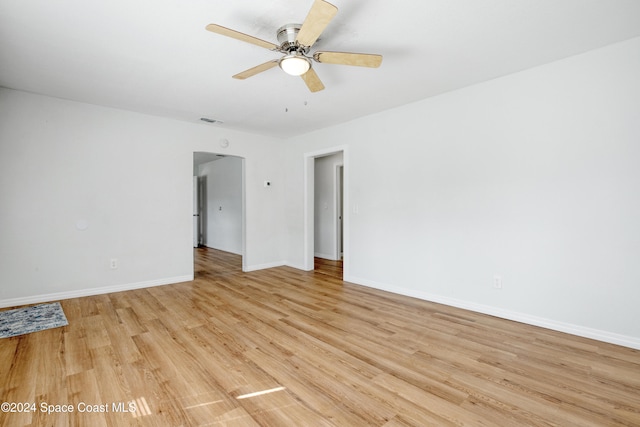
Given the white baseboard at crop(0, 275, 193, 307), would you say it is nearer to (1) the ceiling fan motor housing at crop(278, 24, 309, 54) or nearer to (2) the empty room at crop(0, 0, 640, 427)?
(2) the empty room at crop(0, 0, 640, 427)

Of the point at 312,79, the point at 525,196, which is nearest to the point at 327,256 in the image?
the point at 525,196

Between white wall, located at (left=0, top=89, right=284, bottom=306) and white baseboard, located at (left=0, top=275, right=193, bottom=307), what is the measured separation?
12 millimetres

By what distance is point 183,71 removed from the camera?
2.94 metres

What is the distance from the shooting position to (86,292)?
3883mm

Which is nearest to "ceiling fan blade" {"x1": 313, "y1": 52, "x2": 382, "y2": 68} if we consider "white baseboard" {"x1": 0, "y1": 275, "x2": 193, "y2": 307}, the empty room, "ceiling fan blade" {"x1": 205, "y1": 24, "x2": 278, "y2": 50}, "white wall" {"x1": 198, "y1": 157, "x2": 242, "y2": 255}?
the empty room

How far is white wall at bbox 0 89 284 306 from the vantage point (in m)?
3.48

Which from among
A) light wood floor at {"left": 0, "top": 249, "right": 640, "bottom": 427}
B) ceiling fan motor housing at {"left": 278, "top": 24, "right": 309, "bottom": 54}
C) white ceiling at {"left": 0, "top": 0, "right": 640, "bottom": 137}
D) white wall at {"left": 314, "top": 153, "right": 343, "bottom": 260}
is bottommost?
light wood floor at {"left": 0, "top": 249, "right": 640, "bottom": 427}

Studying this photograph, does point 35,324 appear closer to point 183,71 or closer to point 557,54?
point 183,71

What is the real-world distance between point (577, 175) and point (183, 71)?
3.86m

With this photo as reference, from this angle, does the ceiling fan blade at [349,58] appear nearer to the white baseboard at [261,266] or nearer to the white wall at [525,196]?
the white wall at [525,196]

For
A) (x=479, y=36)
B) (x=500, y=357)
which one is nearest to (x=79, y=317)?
(x=500, y=357)

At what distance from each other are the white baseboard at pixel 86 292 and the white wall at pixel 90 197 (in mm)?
12

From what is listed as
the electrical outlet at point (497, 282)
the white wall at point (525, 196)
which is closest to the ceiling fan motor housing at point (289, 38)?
the white wall at point (525, 196)

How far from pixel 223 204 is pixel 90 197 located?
4026 millimetres
